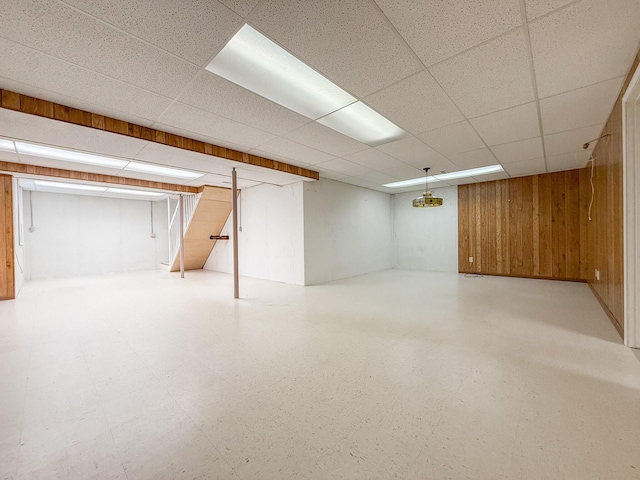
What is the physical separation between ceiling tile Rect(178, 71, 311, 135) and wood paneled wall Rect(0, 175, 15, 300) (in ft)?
15.2

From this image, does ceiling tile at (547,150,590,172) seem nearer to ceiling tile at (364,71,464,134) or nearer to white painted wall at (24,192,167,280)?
ceiling tile at (364,71,464,134)

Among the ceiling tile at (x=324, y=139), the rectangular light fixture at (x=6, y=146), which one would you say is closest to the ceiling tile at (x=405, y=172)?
the ceiling tile at (x=324, y=139)

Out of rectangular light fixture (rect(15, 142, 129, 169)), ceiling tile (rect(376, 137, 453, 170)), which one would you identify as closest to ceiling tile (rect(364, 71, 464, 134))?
ceiling tile (rect(376, 137, 453, 170))

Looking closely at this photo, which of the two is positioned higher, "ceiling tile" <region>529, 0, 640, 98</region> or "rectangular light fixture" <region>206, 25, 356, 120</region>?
"rectangular light fixture" <region>206, 25, 356, 120</region>

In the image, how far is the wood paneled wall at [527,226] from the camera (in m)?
5.69

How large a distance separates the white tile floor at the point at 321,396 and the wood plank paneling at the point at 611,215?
388 millimetres

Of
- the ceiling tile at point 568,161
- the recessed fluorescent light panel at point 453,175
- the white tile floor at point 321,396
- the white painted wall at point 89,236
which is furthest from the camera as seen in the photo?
the white painted wall at point 89,236

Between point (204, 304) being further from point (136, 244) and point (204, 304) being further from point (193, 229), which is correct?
point (136, 244)

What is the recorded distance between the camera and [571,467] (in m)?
1.20

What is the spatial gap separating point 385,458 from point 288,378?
2.99ft

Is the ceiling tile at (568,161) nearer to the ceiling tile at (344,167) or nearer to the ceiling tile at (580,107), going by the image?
the ceiling tile at (580,107)

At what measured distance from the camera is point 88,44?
5.89 ft

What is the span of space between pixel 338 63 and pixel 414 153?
2625 millimetres

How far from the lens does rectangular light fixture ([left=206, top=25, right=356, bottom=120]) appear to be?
196 cm
